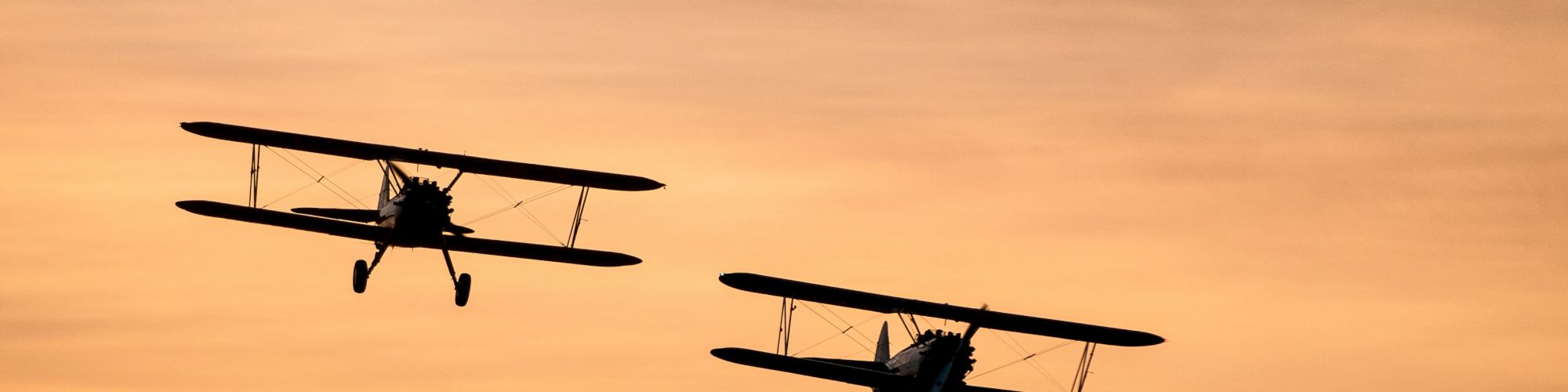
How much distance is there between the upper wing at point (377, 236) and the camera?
43.4 metres

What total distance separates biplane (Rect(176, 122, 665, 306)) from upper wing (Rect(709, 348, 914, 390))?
9.92ft

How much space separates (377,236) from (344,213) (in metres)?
4.44

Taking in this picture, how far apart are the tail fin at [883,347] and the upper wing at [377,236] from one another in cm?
998

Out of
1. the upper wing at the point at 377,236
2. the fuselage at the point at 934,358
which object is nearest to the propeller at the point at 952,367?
the fuselage at the point at 934,358

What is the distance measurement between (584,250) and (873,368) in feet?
26.0

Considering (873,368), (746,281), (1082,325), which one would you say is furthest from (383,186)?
(1082,325)

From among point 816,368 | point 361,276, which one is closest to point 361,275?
point 361,276

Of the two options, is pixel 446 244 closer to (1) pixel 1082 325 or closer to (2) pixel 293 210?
(2) pixel 293 210

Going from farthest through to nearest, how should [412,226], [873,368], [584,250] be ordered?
1. [873,368]
2. [584,250]
3. [412,226]

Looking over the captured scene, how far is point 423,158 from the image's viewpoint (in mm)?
44938

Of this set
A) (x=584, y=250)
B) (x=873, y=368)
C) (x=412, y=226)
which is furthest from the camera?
(x=873, y=368)

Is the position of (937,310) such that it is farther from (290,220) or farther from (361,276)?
(290,220)

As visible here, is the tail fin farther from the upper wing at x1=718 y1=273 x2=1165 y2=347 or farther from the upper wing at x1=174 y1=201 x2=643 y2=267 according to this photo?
the upper wing at x1=174 y1=201 x2=643 y2=267

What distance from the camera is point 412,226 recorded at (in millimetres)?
43656
